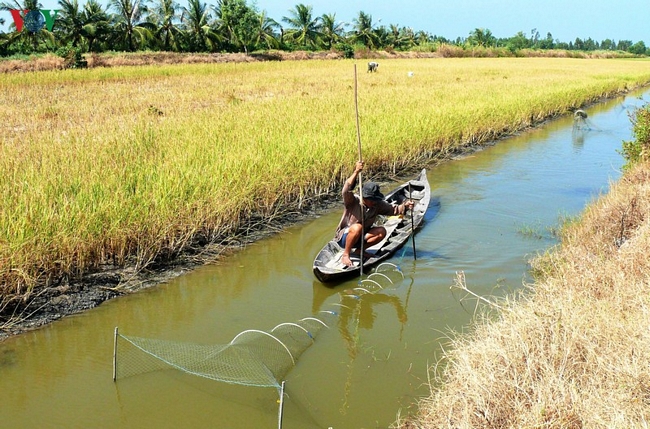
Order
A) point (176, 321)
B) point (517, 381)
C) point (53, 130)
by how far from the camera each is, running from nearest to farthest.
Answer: point (517, 381) < point (176, 321) < point (53, 130)

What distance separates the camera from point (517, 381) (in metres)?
2.77

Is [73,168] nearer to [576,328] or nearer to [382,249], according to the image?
[382,249]

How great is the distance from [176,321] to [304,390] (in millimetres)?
1515

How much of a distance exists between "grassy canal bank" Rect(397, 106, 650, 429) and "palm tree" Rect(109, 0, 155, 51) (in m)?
33.5

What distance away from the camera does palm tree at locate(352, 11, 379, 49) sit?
50.5 m

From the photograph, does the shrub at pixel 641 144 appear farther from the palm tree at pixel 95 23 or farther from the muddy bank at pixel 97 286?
the palm tree at pixel 95 23

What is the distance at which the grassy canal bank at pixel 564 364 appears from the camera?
2535 mm

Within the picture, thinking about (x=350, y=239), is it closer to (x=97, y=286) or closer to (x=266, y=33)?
(x=97, y=286)

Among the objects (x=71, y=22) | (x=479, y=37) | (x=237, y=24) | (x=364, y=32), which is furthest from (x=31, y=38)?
(x=479, y=37)

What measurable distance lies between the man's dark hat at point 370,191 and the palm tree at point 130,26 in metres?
31.0

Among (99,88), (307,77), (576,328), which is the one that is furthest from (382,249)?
(307,77)

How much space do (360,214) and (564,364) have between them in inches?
118

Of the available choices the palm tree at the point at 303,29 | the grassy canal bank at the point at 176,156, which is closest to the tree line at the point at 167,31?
the palm tree at the point at 303,29

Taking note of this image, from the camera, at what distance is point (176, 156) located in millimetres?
7359
